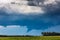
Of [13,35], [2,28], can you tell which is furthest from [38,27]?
[2,28]

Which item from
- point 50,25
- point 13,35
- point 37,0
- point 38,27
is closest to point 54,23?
point 50,25

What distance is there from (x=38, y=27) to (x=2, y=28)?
0.89m

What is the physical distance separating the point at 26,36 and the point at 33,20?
0.44 m

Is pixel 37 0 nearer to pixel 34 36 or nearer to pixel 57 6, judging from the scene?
pixel 57 6

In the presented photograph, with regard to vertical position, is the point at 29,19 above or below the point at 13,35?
above

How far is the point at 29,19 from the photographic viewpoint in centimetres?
383

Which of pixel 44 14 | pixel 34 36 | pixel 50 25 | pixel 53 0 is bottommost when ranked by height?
pixel 34 36

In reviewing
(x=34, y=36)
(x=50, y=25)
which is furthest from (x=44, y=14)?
(x=34, y=36)

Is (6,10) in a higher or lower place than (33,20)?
higher

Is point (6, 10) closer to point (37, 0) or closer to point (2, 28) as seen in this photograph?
point (2, 28)

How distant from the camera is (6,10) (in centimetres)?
382

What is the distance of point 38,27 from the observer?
382 cm

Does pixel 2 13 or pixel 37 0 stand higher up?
pixel 37 0

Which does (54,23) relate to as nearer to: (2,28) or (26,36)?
(26,36)
